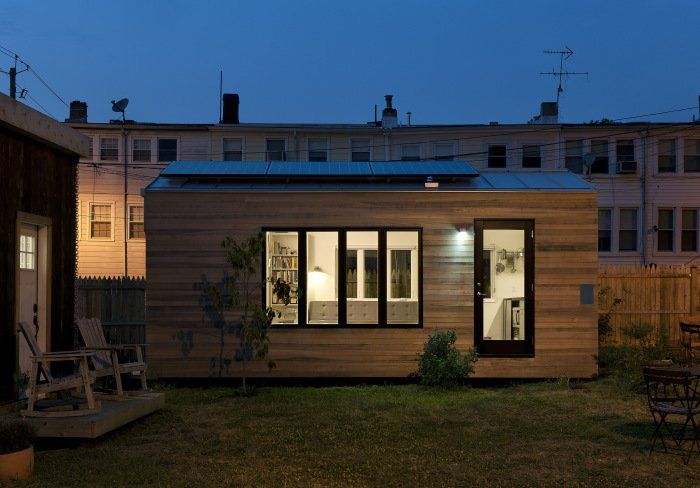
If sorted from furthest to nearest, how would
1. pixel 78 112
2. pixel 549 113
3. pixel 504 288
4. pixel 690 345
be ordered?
pixel 78 112, pixel 549 113, pixel 690 345, pixel 504 288

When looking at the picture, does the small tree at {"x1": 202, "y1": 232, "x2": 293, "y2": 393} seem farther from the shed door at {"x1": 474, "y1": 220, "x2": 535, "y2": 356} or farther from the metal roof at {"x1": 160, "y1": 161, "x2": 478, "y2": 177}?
the shed door at {"x1": 474, "y1": 220, "x2": 535, "y2": 356}

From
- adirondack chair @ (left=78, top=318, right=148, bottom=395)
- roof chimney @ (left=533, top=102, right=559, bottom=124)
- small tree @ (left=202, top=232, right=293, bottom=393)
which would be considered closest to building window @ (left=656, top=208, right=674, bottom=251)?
roof chimney @ (left=533, top=102, right=559, bottom=124)

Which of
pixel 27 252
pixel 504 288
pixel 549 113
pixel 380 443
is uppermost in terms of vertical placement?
pixel 549 113

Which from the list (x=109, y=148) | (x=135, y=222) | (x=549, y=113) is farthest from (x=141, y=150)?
(x=549, y=113)

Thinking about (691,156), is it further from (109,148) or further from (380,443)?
(380,443)

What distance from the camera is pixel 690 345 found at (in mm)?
11570

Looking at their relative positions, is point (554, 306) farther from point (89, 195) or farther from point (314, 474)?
point (89, 195)

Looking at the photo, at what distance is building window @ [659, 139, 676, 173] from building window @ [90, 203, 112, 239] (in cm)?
1775

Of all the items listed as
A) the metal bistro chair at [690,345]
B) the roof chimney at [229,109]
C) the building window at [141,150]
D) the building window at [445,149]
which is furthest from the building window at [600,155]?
the building window at [141,150]

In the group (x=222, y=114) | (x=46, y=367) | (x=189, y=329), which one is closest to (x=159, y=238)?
(x=189, y=329)

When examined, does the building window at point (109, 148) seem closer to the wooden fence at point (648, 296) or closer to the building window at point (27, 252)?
the building window at point (27, 252)

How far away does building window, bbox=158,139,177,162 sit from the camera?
24438 mm

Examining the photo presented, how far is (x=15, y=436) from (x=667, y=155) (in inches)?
887

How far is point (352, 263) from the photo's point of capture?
35.0 feet
